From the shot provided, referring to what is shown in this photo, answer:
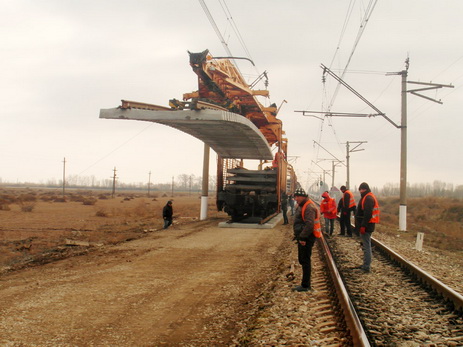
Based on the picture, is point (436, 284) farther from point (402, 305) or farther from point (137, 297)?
point (137, 297)

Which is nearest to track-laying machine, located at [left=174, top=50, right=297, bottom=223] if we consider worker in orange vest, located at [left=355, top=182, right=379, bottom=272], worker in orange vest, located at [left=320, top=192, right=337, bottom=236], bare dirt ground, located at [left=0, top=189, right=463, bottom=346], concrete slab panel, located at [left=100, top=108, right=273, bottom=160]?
concrete slab panel, located at [left=100, top=108, right=273, bottom=160]

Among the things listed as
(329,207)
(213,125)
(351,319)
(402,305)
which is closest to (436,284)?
(402,305)

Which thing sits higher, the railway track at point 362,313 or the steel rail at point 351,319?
the steel rail at point 351,319

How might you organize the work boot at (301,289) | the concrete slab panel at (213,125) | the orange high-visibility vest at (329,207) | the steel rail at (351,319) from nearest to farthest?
the steel rail at (351,319), the work boot at (301,289), the concrete slab panel at (213,125), the orange high-visibility vest at (329,207)

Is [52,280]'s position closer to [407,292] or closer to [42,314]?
[42,314]

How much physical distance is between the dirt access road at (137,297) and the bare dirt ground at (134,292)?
12 mm

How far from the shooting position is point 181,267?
28.1 feet

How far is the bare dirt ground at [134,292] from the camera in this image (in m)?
4.68

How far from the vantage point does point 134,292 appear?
21.3 feet

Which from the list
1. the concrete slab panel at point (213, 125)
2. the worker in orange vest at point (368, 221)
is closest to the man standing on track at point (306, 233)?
the worker in orange vest at point (368, 221)

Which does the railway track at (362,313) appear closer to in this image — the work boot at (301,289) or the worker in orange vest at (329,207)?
the work boot at (301,289)

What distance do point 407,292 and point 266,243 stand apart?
592cm

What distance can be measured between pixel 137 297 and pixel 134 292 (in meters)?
0.31

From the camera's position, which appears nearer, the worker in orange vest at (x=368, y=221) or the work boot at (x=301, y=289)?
the work boot at (x=301, y=289)
